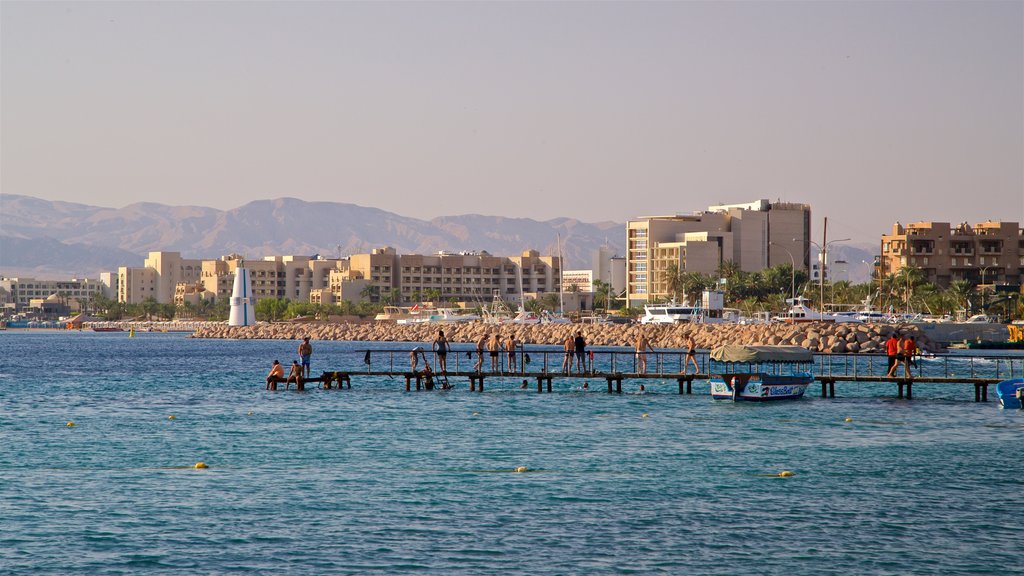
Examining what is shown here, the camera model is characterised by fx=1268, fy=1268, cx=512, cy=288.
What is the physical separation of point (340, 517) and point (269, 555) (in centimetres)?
353

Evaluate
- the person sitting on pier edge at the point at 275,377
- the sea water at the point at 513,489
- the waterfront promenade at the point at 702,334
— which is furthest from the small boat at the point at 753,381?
the person sitting on pier edge at the point at 275,377

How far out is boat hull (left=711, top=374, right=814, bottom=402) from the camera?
5272 cm

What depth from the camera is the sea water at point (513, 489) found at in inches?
899

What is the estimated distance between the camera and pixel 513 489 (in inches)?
1166

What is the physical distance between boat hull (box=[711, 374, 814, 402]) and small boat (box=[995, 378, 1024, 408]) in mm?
8178

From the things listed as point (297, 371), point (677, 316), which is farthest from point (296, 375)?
point (677, 316)

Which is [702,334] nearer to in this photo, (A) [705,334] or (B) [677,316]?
(A) [705,334]

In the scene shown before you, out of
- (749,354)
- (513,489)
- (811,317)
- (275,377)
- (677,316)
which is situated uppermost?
(677,316)

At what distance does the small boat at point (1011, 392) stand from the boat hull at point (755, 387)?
8178 mm

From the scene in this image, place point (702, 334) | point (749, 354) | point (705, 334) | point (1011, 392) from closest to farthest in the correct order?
point (1011, 392) < point (749, 354) < point (705, 334) < point (702, 334)

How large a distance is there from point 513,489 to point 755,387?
82.8 ft

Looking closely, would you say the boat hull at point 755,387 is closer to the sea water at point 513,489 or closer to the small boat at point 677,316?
the sea water at point 513,489

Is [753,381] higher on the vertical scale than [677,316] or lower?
lower

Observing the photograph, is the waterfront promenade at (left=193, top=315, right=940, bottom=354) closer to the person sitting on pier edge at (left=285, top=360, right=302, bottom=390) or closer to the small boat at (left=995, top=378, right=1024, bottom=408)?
the small boat at (left=995, top=378, right=1024, bottom=408)
